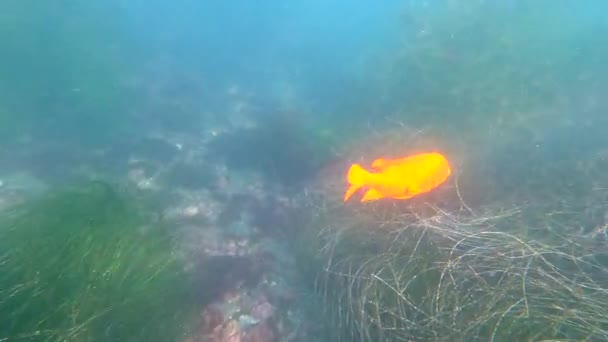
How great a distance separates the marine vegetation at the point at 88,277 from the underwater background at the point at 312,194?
26 millimetres

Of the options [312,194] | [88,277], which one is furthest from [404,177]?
[88,277]

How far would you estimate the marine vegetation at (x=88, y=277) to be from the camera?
3.87m

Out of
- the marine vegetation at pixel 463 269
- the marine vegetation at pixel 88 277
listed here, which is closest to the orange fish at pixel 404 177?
the marine vegetation at pixel 463 269

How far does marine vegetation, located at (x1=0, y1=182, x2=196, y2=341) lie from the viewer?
12.7 ft

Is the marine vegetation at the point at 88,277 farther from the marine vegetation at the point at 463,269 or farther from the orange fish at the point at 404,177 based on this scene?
the orange fish at the point at 404,177

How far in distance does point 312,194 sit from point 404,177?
2.60 metres

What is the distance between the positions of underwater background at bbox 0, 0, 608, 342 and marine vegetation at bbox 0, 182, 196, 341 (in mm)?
26

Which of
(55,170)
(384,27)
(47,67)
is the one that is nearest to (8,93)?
(47,67)

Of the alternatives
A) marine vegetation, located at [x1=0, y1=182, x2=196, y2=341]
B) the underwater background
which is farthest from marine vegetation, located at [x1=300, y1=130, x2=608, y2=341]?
marine vegetation, located at [x1=0, y1=182, x2=196, y2=341]

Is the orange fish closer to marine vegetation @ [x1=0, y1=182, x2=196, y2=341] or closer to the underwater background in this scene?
the underwater background

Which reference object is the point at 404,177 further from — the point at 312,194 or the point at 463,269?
the point at 312,194

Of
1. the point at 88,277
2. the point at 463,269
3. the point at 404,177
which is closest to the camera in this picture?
the point at 463,269

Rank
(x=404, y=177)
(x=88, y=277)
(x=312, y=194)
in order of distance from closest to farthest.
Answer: (x=88, y=277), (x=404, y=177), (x=312, y=194)

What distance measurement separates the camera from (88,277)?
14.4 feet
